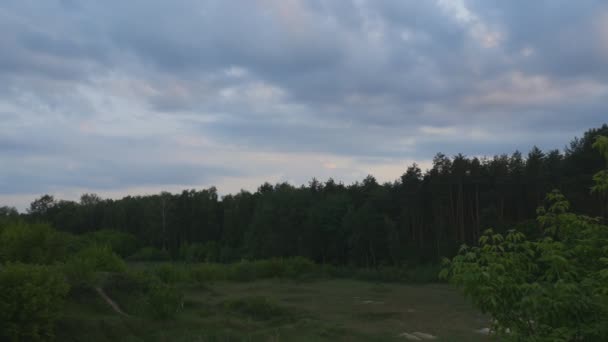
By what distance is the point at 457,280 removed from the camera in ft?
12.9

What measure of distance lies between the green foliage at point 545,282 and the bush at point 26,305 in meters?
11.5

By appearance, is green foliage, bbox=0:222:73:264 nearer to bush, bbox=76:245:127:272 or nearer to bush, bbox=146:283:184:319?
bush, bbox=76:245:127:272

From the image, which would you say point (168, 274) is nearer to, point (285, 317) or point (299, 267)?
point (299, 267)

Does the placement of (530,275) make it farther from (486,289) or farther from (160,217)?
(160,217)

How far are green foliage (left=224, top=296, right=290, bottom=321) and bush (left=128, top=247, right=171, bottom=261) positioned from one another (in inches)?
2203

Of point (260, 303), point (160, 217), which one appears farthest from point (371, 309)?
point (160, 217)

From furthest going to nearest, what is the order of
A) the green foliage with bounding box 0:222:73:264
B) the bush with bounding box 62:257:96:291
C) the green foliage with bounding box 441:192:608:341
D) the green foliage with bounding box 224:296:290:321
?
the green foliage with bounding box 224:296:290:321 → the green foliage with bounding box 0:222:73:264 → the bush with bounding box 62:257:96:291 → the green foliage with bounding box 441:192:608:341

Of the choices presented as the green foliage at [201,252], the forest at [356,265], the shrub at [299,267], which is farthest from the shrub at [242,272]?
the green foliage at [201,252]

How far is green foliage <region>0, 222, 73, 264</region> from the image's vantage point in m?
20.9

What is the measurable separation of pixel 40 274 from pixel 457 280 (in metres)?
12.6

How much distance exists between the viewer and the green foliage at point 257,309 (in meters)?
21.8

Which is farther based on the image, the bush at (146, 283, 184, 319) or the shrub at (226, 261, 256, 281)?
the shrub at (226, 261, 256, 281)

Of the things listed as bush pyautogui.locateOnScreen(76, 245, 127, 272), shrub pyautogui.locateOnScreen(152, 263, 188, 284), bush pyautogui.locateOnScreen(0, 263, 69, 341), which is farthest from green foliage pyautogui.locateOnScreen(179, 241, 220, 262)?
bush pyautogui.locateOnScreen(0, 263, 69, 341)

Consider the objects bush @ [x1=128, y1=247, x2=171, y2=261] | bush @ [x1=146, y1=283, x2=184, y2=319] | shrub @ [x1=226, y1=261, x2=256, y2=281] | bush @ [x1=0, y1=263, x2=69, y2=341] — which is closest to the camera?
bush @ [x1=0, y1=263, x2=69, y2=341]
